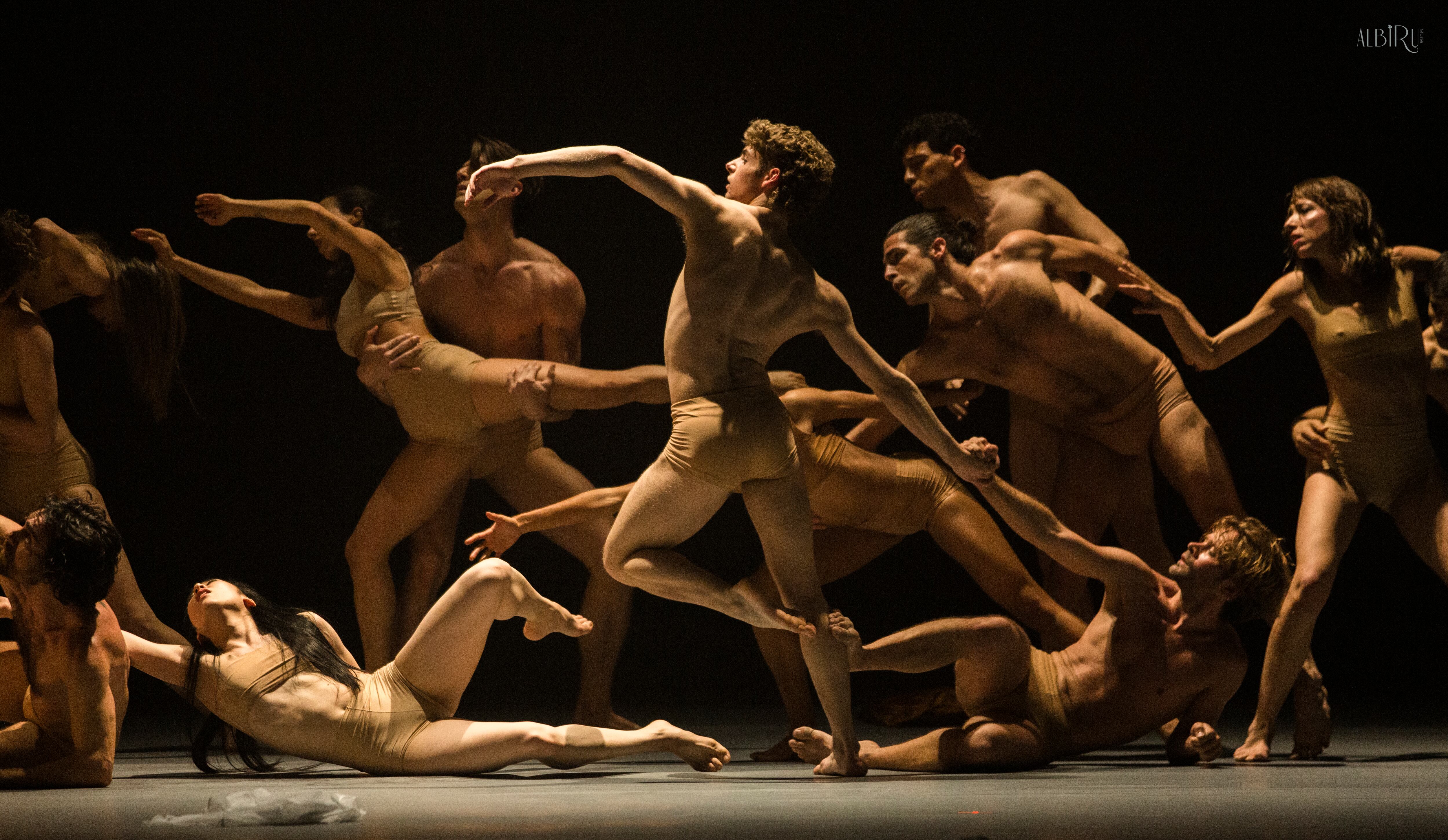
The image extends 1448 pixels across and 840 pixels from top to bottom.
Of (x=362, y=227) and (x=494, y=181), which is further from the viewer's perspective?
(x=362, y=227)

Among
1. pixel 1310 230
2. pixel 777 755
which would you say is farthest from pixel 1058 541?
pixel 1310 230

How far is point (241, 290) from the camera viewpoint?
564cm

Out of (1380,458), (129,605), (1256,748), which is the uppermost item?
(1380,458)

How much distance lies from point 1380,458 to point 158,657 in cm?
366

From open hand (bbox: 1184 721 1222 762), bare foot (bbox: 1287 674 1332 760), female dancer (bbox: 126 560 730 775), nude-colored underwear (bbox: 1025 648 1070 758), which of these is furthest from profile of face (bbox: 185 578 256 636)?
bare foot (bbox: 1287 674 1332 760)

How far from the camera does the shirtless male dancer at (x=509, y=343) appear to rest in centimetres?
555

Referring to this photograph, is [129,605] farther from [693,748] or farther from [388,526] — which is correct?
[693,748]

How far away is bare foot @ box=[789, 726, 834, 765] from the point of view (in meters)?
4.34

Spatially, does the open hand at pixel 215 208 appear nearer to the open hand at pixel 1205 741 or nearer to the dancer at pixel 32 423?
the dancer at pixel 32 423

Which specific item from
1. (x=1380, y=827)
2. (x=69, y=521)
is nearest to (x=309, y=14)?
(x=69, y=521)

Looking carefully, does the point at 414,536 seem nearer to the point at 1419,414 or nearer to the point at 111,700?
the point at 111,700

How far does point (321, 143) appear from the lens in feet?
22.7

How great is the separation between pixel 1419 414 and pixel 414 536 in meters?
3.45

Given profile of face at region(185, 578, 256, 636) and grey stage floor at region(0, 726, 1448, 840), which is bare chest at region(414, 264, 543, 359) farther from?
grey stage floor at region(0, 726, 1448, 840)
